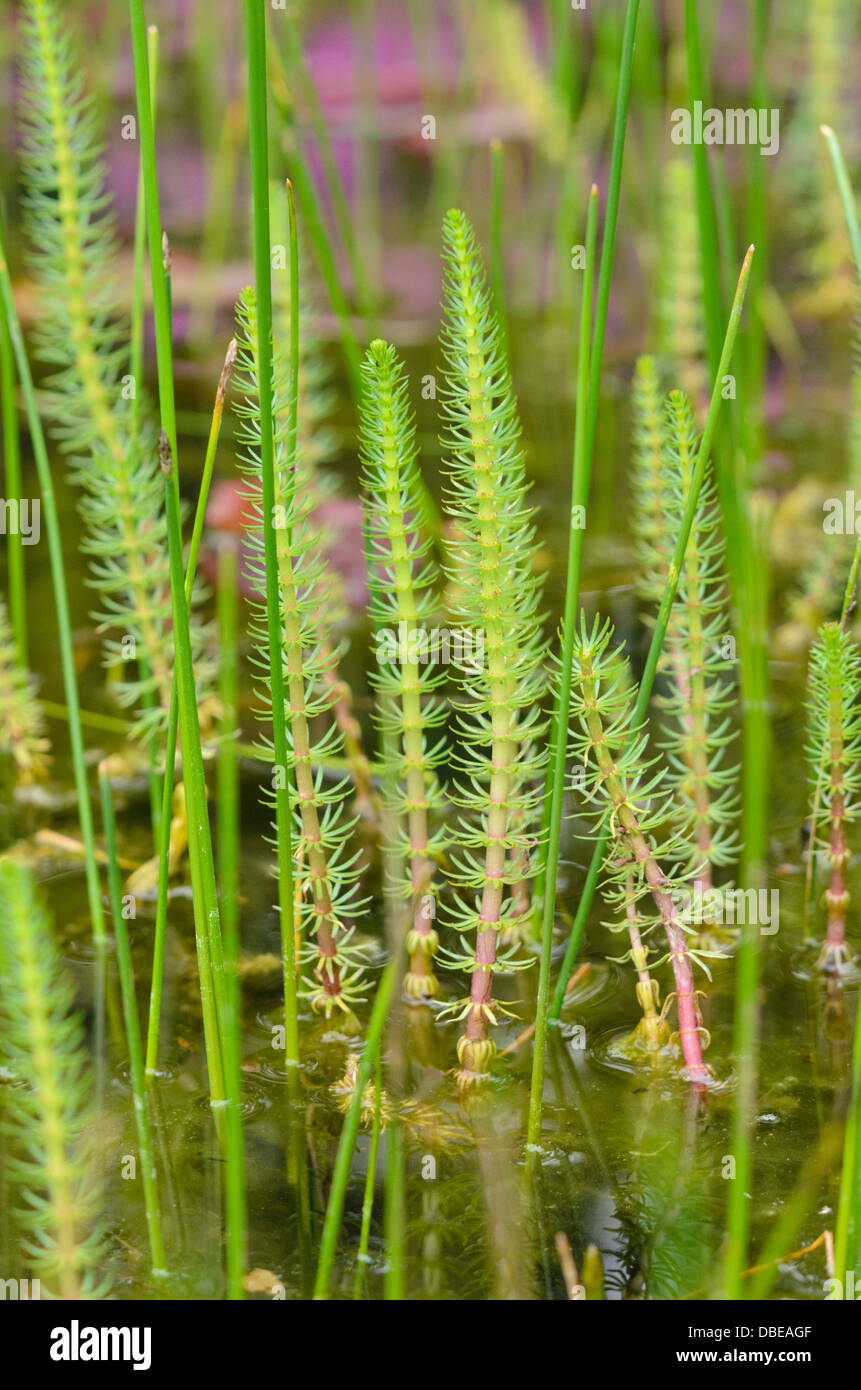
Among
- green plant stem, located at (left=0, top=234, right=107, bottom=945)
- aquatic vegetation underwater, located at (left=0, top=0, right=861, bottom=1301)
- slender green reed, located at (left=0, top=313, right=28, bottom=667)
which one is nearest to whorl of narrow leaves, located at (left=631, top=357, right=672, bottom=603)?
aquatic vegetation underwater, located at (left=0, top=0, right=861, bottom=1301)

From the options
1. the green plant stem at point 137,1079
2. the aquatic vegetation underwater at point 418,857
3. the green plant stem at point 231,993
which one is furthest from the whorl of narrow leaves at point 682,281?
the green plant stem at point 137,1079

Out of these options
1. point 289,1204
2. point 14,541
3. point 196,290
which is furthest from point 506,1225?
point 196,290

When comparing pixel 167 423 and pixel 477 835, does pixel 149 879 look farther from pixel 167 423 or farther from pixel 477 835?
pixel 167 423

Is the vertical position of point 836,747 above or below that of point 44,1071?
above

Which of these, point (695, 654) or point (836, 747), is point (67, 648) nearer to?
point (695, 654)

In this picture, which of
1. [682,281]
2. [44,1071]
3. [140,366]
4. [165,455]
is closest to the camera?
[44,1071]

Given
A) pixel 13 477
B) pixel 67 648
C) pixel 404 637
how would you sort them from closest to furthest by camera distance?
pixel 404 637, pixel 67 648, pixel 13 477

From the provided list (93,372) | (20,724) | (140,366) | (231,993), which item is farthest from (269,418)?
(20,724)
